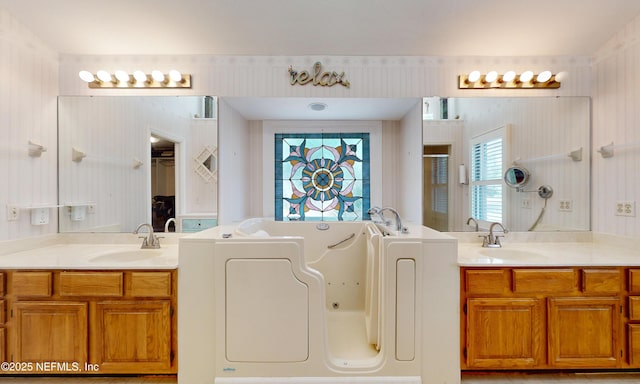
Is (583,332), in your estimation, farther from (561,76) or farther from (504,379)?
(561,76)

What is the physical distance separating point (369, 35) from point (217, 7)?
3.29 feet

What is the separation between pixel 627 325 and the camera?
5.35 ft

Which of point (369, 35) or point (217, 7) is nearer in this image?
point (217, 7)

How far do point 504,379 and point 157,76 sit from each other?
10.2 ft

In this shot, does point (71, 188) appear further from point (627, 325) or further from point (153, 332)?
point (627, 325)

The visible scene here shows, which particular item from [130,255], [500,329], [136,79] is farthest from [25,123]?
[500,329]

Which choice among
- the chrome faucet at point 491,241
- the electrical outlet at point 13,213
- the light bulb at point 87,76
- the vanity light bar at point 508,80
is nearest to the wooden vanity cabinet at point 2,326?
the electrical outlet at point 13,213

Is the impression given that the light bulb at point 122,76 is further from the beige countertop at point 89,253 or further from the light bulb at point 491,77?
the light bulb at point 491,77

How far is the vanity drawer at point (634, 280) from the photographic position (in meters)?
1.62

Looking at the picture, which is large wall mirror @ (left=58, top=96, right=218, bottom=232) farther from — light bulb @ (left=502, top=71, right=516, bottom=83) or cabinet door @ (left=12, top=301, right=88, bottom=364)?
light bulb @ (left=502, top=71, right=516, bottom=83)

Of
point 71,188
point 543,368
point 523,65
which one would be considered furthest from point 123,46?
point 543,368

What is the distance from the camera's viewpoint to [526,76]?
2176mm

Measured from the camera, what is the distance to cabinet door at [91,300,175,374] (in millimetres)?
1613

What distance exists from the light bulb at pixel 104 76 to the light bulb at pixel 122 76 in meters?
0.07
